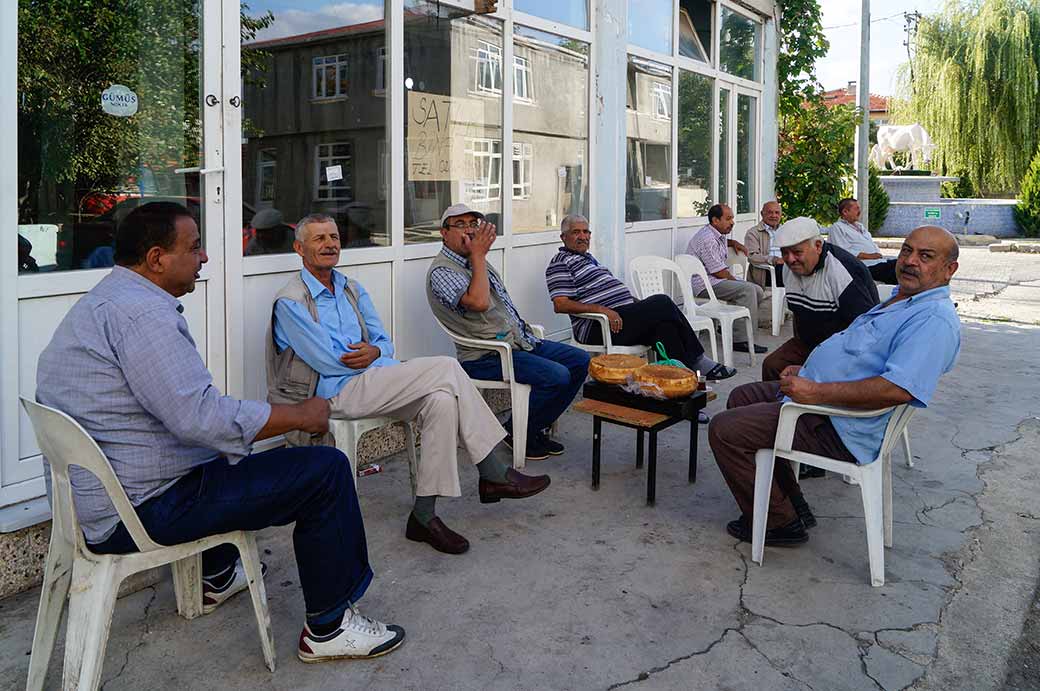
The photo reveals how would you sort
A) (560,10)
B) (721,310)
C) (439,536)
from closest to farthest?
(439,536), (560,10), (721,310)

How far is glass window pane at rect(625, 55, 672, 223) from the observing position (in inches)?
304

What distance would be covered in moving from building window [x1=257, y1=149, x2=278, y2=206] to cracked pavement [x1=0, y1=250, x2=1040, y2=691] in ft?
4.70

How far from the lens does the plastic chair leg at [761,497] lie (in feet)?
11.4

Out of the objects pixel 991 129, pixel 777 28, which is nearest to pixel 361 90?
pixel 777 28

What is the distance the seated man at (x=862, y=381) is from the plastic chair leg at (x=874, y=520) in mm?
73

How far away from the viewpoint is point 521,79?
6062mm

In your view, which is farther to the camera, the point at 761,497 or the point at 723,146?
the point at 723,146

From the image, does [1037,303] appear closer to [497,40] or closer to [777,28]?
[777,28]

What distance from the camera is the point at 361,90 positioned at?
15.6 feet

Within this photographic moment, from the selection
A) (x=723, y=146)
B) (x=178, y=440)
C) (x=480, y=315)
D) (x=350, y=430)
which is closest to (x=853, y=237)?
(x=723, y=146)

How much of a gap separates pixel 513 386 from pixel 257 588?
2.12 metres

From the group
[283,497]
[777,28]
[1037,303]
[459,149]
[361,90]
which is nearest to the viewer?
[283,497]

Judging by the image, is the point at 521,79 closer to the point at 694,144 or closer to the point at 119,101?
the point at 119,101

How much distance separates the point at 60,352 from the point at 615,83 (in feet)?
17.4
